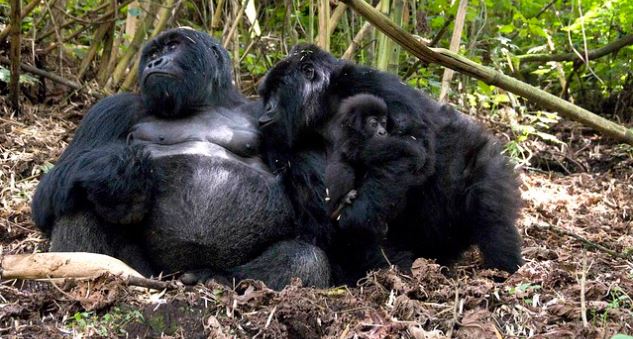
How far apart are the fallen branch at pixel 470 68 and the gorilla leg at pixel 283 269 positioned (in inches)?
42.3

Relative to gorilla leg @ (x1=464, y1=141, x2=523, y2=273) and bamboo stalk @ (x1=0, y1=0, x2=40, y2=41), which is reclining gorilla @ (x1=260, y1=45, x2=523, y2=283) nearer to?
gorilla leg @ (x1=464, y1=141, x2=523, y2=273)

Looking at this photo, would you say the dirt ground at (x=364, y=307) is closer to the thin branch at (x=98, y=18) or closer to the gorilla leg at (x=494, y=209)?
the gorilla leg at (x=494, y=209)

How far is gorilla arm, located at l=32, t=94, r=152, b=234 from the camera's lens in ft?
13.1

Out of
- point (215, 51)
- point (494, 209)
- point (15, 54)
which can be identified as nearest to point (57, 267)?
point (215, 51)

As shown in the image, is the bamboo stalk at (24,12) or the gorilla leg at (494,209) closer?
the gorilla leg at (494,209)

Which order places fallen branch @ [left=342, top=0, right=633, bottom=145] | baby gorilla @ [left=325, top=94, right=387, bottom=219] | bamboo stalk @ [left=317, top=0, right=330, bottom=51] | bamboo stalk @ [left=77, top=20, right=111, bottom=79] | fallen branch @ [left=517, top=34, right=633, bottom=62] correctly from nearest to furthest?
fallen branch @ [left=342, top=0, right=633, bottom=145] < baby gorilla @ [left=325, top=94, right=387, bottom=219] < bamboo stalk @ [left=317, top=0, right=330, bottom=51] < bamboo stalk @ [left=77, top=20, right=111, bottom=79] < fallen branch @ [left=517, top=34, right=633, bottom=62]

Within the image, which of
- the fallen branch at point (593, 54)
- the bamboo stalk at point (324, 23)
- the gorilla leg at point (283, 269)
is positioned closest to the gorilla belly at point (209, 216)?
the gorilla leg at point (283, 269)

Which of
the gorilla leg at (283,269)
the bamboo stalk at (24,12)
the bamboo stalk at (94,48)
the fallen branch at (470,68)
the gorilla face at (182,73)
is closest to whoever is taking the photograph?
the fallen branch at (470,68)

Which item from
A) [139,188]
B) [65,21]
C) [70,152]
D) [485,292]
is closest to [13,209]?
[70,152]

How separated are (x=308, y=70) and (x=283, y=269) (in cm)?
111

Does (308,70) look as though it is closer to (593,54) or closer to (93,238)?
(93,238)

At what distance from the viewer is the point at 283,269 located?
4012 mm

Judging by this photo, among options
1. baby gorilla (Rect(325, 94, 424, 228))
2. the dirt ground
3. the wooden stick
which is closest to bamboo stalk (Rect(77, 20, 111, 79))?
baby gorilla (Rect(325, 94, 424, 228))

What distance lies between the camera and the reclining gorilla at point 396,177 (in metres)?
4.06
